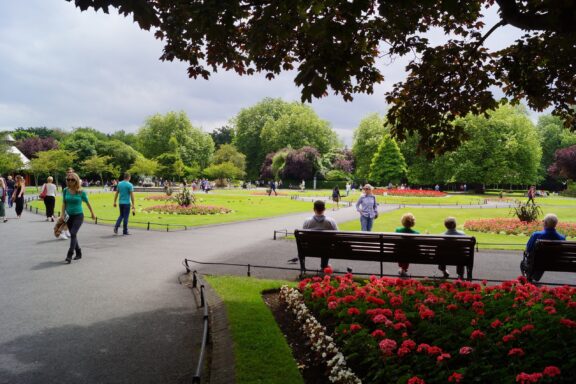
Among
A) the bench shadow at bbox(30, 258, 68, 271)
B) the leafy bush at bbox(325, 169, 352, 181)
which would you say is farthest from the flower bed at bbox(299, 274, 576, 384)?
the leafy bush at bbox(325, 169, 352, 181)

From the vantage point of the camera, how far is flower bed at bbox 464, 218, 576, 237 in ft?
51.0

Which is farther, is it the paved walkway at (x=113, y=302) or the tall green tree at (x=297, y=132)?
the tall green tree at (x=297, y=132)

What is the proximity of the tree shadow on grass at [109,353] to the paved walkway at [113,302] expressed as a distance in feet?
0.03

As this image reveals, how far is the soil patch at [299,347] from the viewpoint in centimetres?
404

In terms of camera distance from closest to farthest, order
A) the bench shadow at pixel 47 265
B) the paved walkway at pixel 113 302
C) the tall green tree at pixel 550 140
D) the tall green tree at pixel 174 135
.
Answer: the paved walkway at pixel 113 302 < the bench shadow at pixel 47 265 < the tall green tree at pixel 550 140 < the tall green tree at pixel 174 135

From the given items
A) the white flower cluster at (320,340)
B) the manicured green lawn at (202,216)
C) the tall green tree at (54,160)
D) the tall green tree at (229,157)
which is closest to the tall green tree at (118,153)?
the tall green tree at (229,157)

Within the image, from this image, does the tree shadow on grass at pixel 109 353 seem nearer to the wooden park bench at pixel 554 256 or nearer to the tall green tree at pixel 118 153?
the wooden park bench at pixel 554 256

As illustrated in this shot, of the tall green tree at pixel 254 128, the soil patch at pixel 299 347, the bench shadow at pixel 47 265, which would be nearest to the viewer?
the soil patch at pixel 299 347

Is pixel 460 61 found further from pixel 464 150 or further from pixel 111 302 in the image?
pixel 464 150

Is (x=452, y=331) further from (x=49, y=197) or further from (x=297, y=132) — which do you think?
(x=297, y=132)

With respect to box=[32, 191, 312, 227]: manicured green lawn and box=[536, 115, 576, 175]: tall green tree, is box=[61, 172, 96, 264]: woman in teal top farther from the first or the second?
box=[536, 115, 576, 175]: tall green tree

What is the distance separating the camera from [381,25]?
7.07 meters

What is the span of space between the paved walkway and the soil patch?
75cm

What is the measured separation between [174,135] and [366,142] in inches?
1469
